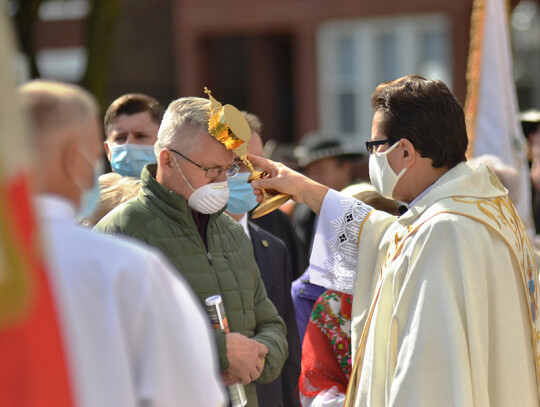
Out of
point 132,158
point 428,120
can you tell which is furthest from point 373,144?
point 132,158

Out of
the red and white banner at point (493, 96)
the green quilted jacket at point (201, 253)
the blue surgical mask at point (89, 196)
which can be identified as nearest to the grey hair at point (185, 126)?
the green quilted jacket at point (201, 253)

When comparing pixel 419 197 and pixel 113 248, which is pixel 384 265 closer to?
pixel 419 197

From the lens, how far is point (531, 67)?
57.0ft

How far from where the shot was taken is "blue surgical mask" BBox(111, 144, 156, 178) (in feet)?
14.6

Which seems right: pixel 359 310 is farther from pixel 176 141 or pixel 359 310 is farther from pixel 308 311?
pixel 176 141

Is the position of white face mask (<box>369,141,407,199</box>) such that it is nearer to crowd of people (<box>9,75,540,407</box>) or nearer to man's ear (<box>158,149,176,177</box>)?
crowd of people (<box>9,75,540,407</box>)

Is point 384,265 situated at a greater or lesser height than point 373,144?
lesser

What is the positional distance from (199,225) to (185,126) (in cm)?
A: 37

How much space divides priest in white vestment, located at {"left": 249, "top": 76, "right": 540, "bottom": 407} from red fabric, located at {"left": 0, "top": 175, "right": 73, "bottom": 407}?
5.35 ft

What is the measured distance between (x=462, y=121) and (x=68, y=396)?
6.90 ft

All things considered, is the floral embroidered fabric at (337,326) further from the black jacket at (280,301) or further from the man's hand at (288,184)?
the man's hand at (288,184)

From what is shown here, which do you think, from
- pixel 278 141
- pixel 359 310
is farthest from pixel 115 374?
pixel 278 141

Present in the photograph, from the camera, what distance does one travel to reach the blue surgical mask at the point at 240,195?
409 centimetres

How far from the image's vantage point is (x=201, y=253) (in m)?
3.12
